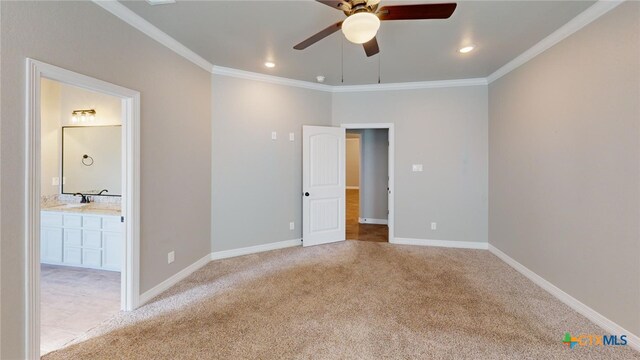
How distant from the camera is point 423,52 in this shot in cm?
321

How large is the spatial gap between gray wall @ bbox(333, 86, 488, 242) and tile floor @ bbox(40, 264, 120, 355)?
406 cm

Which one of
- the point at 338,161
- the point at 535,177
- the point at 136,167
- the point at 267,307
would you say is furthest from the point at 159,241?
the point at 535,177

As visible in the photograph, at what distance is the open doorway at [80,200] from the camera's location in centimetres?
296

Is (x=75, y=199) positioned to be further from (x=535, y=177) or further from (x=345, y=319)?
(x=535, y=177)

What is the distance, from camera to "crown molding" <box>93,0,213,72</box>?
221 centimetres

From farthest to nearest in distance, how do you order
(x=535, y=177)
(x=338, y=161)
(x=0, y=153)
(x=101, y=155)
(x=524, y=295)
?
(x=338, y=161) < (x=101, y=155) < (x=535, y=177) < (x=524, y=295) < (x=0, y=153)

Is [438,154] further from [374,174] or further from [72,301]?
[72,301]

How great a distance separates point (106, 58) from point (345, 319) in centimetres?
309

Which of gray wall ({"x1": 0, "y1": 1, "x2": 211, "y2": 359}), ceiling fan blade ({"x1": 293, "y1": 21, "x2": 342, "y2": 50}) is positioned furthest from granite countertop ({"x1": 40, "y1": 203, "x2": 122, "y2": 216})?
ceiling fan blade ({"x1": 293, "y1": 21, "x2": 342, "y2": 50})

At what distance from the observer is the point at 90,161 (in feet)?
12.4

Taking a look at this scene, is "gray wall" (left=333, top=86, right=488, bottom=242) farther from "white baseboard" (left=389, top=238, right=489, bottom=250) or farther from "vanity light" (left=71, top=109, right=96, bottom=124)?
"vanity light" (left=71, top=109, right=96, bottom=124)

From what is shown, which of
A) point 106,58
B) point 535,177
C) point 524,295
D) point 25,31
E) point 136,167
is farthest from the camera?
point 535,177

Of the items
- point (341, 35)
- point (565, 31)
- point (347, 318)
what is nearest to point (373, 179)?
point (341, 35)

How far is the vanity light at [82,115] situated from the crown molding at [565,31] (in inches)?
227
